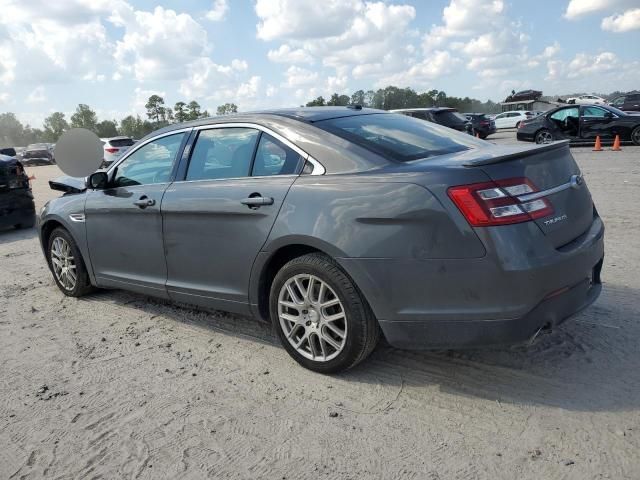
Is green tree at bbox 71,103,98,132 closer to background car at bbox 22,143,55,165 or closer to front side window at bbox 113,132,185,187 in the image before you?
background car at bbox 22,143,55,165

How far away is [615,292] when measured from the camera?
454cm

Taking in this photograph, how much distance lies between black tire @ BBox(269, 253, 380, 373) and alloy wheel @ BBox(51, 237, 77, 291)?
9.27 feet

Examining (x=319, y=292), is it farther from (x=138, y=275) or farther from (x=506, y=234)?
(x=138, y=275)

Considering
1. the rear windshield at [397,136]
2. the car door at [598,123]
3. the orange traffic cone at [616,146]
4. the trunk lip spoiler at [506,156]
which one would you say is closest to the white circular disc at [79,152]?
the rear windshield at [397,136]

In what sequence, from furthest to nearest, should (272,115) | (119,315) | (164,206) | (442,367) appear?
1. (119,315)
2. (164,206)
3. (272,115)
4. (442,367)

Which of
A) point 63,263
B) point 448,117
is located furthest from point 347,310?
point 448,117

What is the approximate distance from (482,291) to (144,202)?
2683mm

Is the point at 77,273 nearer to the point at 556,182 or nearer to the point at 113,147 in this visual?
the point at 556,182

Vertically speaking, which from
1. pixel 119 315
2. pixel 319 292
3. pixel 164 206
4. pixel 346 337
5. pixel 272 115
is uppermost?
pixel 272 115

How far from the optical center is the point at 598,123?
18625 mm

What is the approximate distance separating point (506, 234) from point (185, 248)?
2.28 metres

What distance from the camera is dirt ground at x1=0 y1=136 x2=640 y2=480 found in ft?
8.60

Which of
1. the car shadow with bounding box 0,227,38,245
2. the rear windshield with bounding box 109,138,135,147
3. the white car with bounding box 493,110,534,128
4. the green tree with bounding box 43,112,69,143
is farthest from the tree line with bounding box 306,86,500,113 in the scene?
the green tree with bounding box 43,112,69,143

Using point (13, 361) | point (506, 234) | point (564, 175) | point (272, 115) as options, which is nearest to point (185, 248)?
point (272, 115)
